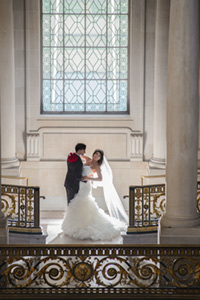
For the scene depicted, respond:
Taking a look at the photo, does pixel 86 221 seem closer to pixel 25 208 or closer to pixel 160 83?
pixel 25 208

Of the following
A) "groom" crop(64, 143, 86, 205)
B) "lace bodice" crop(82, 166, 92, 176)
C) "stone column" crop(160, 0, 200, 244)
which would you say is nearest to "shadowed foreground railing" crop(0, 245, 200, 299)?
"stone column" crop(160, 0, 200, 244)

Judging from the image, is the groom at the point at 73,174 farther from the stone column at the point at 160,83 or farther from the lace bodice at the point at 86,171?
the stone column at the point at 160,83

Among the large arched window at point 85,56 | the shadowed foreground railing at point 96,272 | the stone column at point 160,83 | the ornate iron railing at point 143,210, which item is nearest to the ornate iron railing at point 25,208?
the ornate iron railing at point 143,210

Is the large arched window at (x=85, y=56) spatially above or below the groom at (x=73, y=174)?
above

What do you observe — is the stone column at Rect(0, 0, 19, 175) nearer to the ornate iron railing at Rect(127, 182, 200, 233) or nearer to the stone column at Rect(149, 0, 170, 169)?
the stone column at Rect(149, 0, 170, 169)

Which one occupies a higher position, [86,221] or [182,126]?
[182,126]

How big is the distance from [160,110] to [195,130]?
520 centimetres

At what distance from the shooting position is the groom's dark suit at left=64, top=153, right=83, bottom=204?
1152 cm

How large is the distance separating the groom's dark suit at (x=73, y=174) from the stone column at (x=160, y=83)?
2.48 meters

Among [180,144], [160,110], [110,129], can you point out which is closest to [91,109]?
[110,129]

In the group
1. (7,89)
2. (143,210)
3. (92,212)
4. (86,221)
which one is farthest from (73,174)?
(7,89)

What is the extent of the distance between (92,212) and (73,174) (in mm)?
884

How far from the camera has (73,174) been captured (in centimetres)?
1159

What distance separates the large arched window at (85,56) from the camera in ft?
45.6
